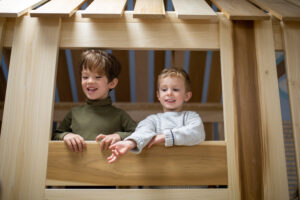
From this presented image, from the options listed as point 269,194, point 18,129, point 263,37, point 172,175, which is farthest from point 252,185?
point 18,129

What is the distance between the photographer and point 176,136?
1.17 metres

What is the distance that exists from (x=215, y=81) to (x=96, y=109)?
1385 millimetres

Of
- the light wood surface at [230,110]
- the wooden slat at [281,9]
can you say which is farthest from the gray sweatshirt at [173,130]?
the wooden slat at [281,9]

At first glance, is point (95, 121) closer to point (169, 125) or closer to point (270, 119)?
point (169, 125)

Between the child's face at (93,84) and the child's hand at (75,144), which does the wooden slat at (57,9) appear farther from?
the child's hand at (75,144)

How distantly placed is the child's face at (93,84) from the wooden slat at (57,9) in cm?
33

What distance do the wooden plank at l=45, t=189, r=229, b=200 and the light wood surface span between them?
0.19 ft

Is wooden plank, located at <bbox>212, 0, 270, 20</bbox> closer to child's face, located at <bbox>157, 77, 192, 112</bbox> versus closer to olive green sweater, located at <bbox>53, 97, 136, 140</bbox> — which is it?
child's face, located at <bbox>157, 77, 192, 112</bbox>

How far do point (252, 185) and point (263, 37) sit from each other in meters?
0.73

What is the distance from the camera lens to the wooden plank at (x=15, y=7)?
1264 millimetres

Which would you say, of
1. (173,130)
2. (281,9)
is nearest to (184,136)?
(173,130)

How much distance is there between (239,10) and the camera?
1354 mm

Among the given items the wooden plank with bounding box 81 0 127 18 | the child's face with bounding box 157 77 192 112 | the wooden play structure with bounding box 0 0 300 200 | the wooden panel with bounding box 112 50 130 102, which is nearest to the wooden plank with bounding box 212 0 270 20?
the wooden play structure with bounding box 0 0 300 200

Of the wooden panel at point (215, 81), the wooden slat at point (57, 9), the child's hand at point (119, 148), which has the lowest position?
the child's hand at point (119, 148)
